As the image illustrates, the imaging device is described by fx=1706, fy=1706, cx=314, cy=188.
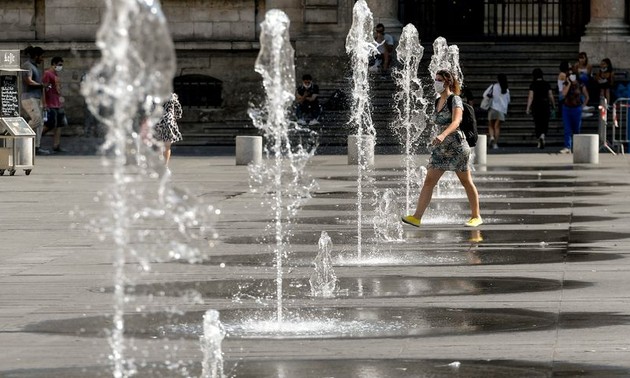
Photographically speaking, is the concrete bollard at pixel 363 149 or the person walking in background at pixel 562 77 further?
the person walking in background at pixel 562 77

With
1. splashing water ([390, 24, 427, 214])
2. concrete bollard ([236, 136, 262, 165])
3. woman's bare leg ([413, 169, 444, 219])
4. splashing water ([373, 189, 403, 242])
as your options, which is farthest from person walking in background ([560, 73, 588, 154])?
splashing water ([373, 189, 403, 242])

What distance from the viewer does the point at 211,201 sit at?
20906mm

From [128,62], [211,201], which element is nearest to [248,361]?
[128,62]

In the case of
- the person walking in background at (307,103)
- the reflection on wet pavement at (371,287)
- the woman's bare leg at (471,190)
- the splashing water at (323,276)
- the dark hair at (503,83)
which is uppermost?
the dark hair at (503,83)

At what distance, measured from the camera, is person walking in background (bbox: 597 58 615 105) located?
34.7 metres

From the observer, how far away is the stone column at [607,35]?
36719mm

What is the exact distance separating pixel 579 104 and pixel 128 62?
26.0m

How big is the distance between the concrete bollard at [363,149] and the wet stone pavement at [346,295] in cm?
771

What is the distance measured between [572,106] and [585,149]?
2.98 m

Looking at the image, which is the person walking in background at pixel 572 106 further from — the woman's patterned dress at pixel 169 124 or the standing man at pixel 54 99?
the standing man at pixel 54 99

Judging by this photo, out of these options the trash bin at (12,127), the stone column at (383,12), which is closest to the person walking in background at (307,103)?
the stone column at (383,12)

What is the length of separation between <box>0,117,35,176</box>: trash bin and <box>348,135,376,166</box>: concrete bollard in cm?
574

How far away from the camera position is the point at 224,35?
124ft

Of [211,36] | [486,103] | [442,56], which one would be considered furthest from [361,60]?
[211,36]
